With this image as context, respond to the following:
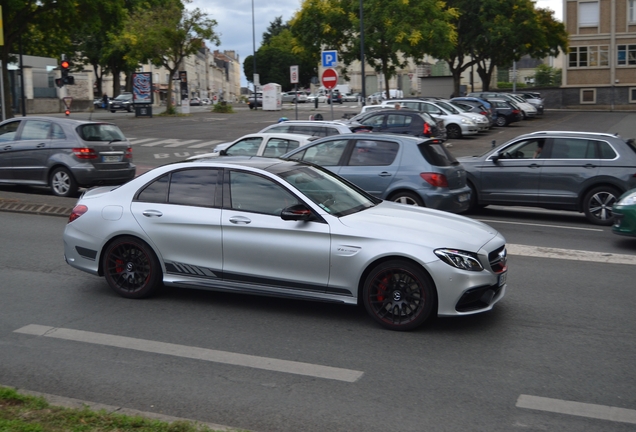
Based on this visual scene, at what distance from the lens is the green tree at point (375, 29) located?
4147 cm

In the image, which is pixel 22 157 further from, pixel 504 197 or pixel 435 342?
pixel 435 342

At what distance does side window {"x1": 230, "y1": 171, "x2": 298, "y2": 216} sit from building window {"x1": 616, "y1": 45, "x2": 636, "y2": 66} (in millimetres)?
62262

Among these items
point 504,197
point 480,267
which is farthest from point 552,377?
point 504,197

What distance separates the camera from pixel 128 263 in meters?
7.89

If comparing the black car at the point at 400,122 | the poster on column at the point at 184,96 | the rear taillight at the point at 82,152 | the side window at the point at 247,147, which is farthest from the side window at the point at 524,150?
the poster on column at the point at 184,96

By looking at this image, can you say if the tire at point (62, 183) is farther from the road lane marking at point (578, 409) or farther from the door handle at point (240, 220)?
the road lane marking at point (578, 409)

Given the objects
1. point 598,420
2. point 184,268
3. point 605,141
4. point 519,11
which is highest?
point 519,11

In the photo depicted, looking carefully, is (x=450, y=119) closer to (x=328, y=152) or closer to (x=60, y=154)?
(x=60, y=154)

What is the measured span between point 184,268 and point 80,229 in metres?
1.32

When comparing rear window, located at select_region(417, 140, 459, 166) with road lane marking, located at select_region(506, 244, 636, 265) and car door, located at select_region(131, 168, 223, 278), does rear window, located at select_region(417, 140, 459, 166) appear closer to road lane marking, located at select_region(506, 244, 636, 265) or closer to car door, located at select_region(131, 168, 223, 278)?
road lane marking, located at select_region(506, 244, 636, 265)

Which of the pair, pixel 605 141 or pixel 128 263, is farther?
pixel 605 141

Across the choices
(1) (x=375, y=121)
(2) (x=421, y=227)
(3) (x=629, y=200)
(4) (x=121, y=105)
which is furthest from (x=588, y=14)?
(2) (x=421, y=227)

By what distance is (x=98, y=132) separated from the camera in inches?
645

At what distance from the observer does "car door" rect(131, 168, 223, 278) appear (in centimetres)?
746
